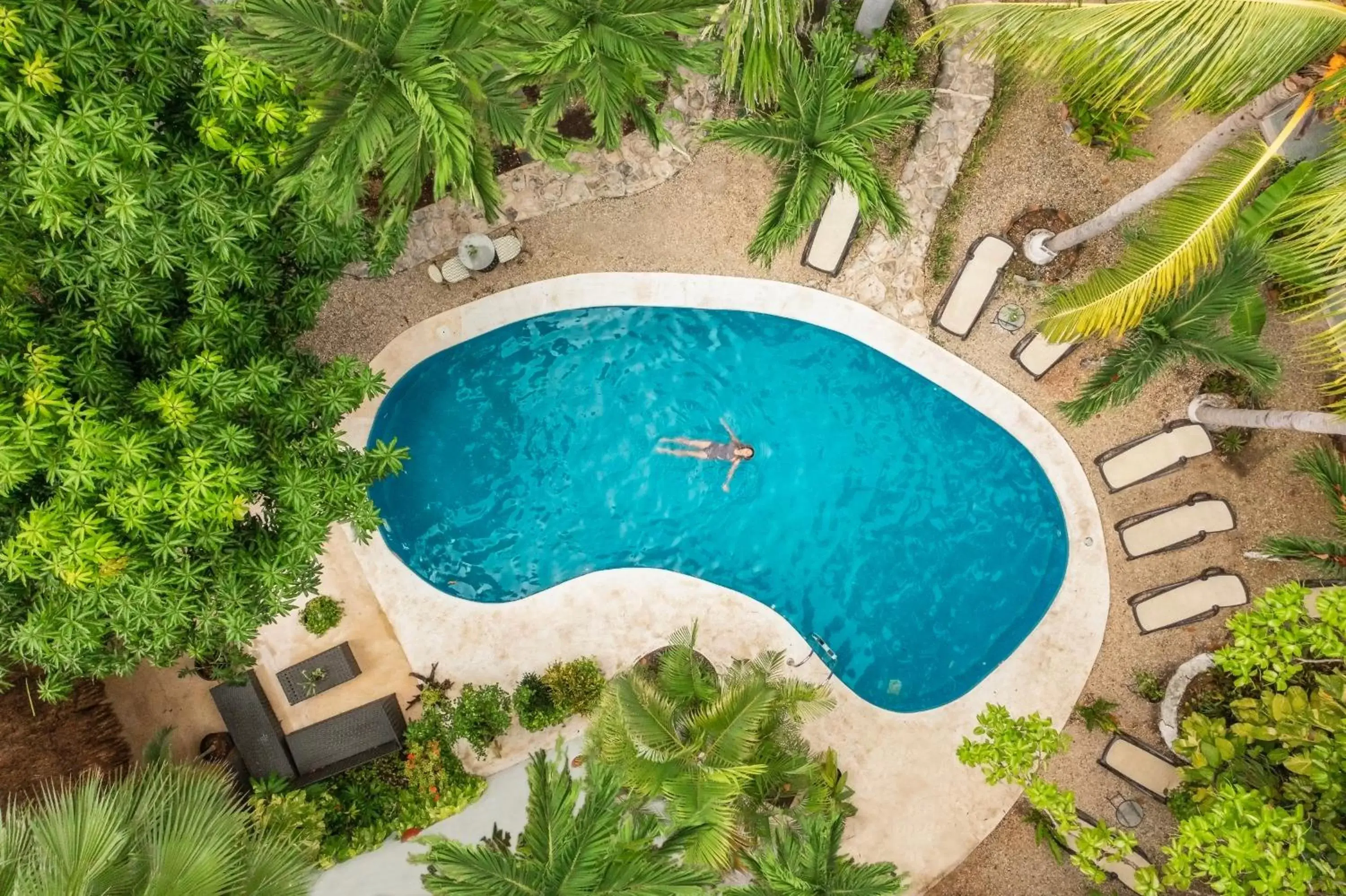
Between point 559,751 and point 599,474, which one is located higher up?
point 599,474

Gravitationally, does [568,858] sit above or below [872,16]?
below

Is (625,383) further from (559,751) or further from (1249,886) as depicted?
(1249,886)

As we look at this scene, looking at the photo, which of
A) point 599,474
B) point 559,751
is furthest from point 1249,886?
point 599,474

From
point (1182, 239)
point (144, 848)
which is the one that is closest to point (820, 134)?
point (1182, 239)

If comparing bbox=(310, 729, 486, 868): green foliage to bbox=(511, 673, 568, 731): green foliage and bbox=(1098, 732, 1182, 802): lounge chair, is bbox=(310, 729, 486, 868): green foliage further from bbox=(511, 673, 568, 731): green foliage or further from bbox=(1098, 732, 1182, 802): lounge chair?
bbox=(1098, 732, 1182, 802): lounge chair

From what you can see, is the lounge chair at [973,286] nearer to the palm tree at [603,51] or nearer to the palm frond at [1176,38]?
the palm frond at [1176,38]

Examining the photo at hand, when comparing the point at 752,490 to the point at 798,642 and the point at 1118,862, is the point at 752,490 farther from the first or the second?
the point at 1118,862
